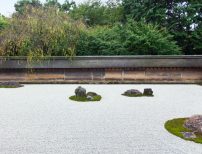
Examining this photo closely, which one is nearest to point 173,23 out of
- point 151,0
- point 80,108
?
point 151,0

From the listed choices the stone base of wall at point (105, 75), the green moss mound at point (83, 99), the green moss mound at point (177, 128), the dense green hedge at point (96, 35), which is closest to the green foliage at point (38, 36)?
the dense green hedge at point (96, 35)

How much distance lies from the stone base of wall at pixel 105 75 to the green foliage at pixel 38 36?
799 millimetres

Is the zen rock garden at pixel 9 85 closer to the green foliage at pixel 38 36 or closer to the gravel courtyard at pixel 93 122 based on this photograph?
the gravel courtyard at pixel 93 122

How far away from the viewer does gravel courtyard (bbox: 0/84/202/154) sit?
4961 millimetres

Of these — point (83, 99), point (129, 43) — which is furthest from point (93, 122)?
point (129, 43)

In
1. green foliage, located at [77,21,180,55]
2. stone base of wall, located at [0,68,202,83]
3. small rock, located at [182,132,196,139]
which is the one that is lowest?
small rock, located at [182,132,196,139]

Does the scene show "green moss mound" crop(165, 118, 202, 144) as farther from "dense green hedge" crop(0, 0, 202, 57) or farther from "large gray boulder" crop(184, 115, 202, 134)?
"dense green hedge" crop(0, 0, 202, 57)

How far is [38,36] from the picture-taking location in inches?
520

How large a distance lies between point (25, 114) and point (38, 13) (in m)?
7.16

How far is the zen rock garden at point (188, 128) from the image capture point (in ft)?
17.9

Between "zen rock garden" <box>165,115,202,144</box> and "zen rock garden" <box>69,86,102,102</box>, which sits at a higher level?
"zen rock garden" <box>69,86,102,102</box>

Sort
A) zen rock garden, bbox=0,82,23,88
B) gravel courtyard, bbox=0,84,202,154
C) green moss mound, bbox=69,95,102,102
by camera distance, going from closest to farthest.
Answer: gravel courtyard, bbox=0,84,202,154 < green moss mound, bbox=69,95,102,102 < zen rock garden, bbox=0,82,23,88

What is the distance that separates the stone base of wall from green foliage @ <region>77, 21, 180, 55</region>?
49.8 inches

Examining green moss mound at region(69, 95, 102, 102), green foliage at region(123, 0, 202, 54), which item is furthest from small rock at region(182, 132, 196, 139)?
green foliage at region(123, 0, 202, 54)
